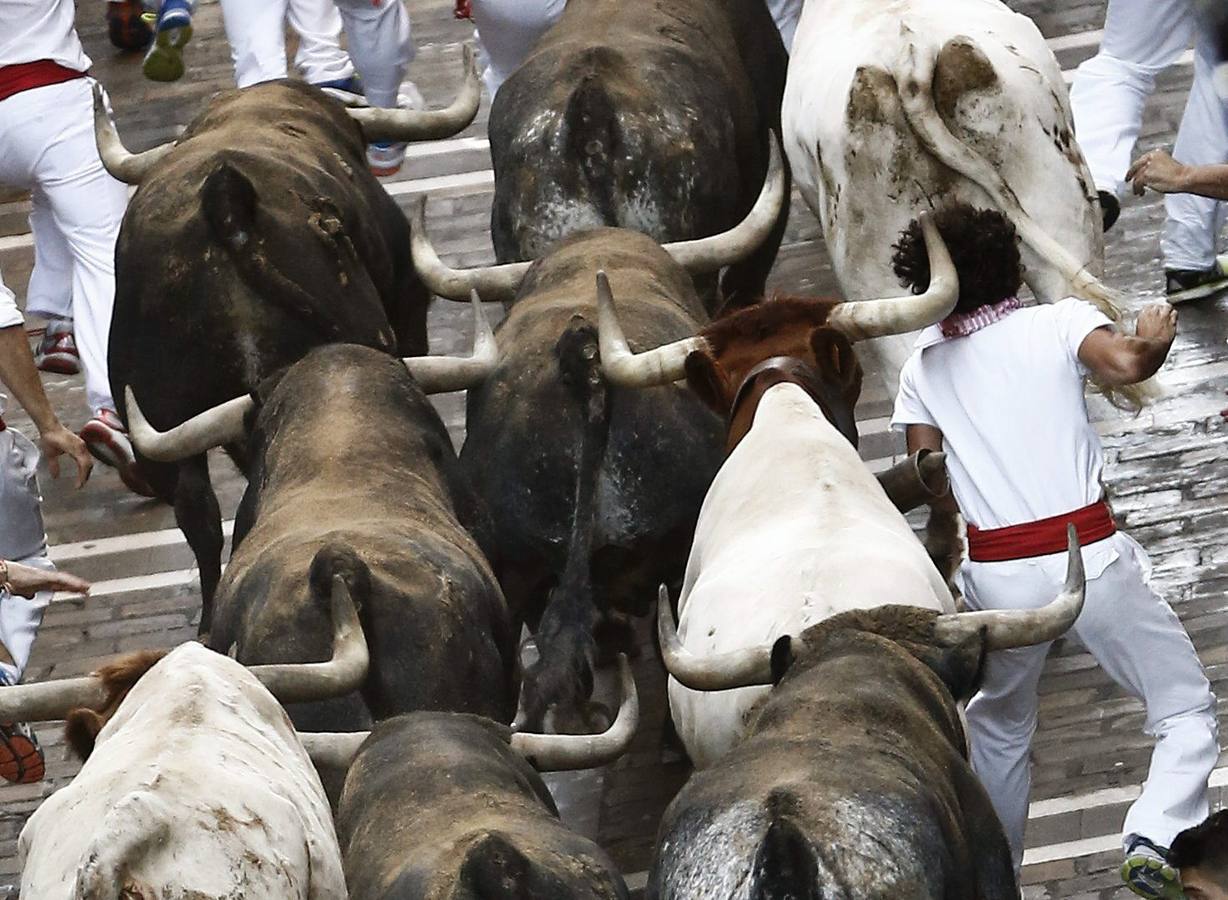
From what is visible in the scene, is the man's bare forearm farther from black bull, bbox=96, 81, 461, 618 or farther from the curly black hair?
the curly black hair

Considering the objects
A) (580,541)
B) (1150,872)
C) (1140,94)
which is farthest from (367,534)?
(1140,94)

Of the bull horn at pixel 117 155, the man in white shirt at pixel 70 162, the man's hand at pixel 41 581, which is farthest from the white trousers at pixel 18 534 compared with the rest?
the man's hand at pixel 41 581

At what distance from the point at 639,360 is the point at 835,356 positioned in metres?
0.62

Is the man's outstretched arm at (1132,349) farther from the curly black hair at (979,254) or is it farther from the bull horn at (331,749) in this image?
the bull horn at (331,749)

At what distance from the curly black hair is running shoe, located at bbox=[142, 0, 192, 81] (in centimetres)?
834

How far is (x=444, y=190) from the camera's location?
1371 cm

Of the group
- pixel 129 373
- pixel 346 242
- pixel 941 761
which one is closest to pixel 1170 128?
pixel 346 242

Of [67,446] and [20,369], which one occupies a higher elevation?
[20,369]

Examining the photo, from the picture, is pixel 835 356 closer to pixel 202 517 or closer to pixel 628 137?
pixel 628 137

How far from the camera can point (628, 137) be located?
943 centimetres

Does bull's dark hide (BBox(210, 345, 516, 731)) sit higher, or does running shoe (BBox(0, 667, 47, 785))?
bull's dark hide (BBox(210, 345, 516, 731))

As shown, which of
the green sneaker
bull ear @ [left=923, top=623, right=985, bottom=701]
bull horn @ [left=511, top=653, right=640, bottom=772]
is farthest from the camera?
the green sneaker

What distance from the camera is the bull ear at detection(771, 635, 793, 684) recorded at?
19.7 ft

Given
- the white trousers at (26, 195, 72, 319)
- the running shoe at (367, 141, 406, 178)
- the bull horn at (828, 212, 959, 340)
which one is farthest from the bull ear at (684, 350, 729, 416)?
the running shoe at (367, 141, 406, 178)
